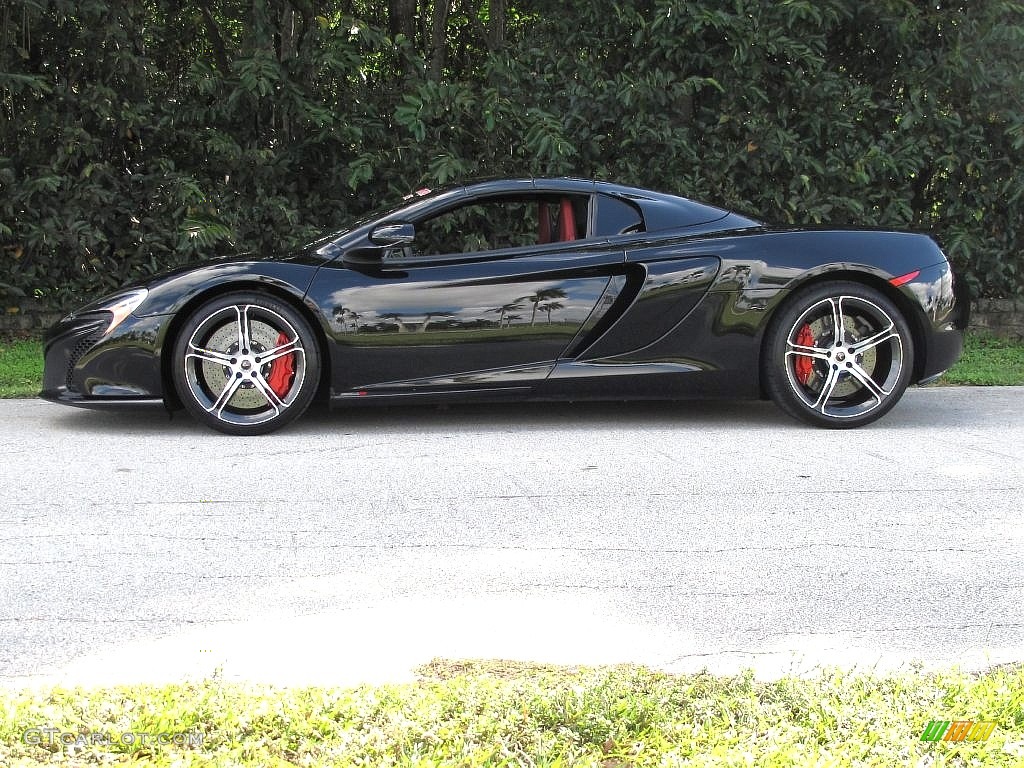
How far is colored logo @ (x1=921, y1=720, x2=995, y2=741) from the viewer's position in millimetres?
2545

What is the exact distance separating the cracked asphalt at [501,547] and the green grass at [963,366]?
1632 millimetres

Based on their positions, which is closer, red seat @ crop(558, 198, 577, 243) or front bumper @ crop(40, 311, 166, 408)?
front bumper @ crop(40, 311, 166, 408)

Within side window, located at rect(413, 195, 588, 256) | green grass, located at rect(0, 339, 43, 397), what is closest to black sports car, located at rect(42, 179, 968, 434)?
green grass, located at rect(0, 339, 43, 397)

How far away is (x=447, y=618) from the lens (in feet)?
11.2

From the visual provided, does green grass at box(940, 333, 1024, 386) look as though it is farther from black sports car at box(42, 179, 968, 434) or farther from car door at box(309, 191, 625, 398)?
car door at box(309, 191, 625, 398)

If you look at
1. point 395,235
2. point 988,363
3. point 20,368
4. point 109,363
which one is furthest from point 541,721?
point 988,363

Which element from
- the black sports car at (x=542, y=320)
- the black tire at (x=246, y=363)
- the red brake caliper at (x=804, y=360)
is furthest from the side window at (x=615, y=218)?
the black tire at (x=246, y=363)

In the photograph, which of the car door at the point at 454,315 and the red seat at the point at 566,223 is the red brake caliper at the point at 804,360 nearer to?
the car door at the point at 454,315

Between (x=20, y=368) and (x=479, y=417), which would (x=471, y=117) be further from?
(x=20, y=368)

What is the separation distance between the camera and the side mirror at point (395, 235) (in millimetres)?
5965

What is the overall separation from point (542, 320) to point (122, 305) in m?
2.06

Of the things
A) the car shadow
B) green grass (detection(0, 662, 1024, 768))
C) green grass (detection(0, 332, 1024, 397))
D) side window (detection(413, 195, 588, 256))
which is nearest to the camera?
green grass (detection(0, 662, 1024, 768))

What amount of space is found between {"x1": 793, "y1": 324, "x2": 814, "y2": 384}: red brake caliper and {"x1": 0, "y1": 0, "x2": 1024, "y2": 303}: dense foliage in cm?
341

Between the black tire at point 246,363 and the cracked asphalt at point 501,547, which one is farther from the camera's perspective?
the black tire at point 246,363
